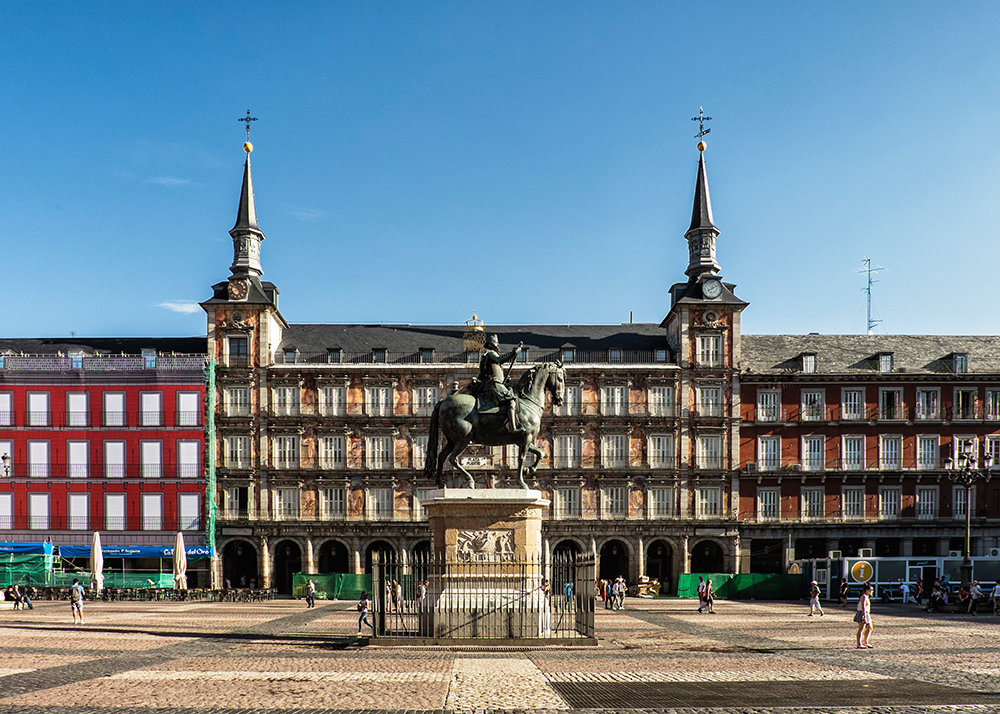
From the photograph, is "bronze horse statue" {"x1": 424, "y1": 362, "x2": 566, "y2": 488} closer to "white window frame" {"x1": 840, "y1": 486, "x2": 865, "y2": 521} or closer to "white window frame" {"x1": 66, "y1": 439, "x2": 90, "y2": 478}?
"white window frame" {"x1": 66, "y1": 439, "x2": 90, "y2": 478}

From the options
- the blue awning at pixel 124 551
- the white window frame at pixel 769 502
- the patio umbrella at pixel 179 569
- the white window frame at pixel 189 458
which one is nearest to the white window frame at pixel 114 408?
the white window frame at pixel 189 458

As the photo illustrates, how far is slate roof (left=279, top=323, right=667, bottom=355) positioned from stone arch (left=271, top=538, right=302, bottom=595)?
43.4ft

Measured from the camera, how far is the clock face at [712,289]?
204 ft

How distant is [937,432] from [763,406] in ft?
38.3

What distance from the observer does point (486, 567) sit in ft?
70.6

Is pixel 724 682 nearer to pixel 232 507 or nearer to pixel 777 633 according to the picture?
pixel 777 633

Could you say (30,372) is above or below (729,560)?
above

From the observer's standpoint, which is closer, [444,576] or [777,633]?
[444,576]

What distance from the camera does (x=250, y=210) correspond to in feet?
217

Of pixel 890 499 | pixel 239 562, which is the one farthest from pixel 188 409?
pixel 890 499

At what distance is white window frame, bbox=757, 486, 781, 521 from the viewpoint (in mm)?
61219

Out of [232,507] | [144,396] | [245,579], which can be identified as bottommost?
[245,579]

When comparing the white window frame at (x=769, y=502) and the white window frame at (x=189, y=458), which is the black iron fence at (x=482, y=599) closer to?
the white window frame at (x=189, y=458)

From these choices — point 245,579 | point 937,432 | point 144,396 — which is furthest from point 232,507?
point 937,432
